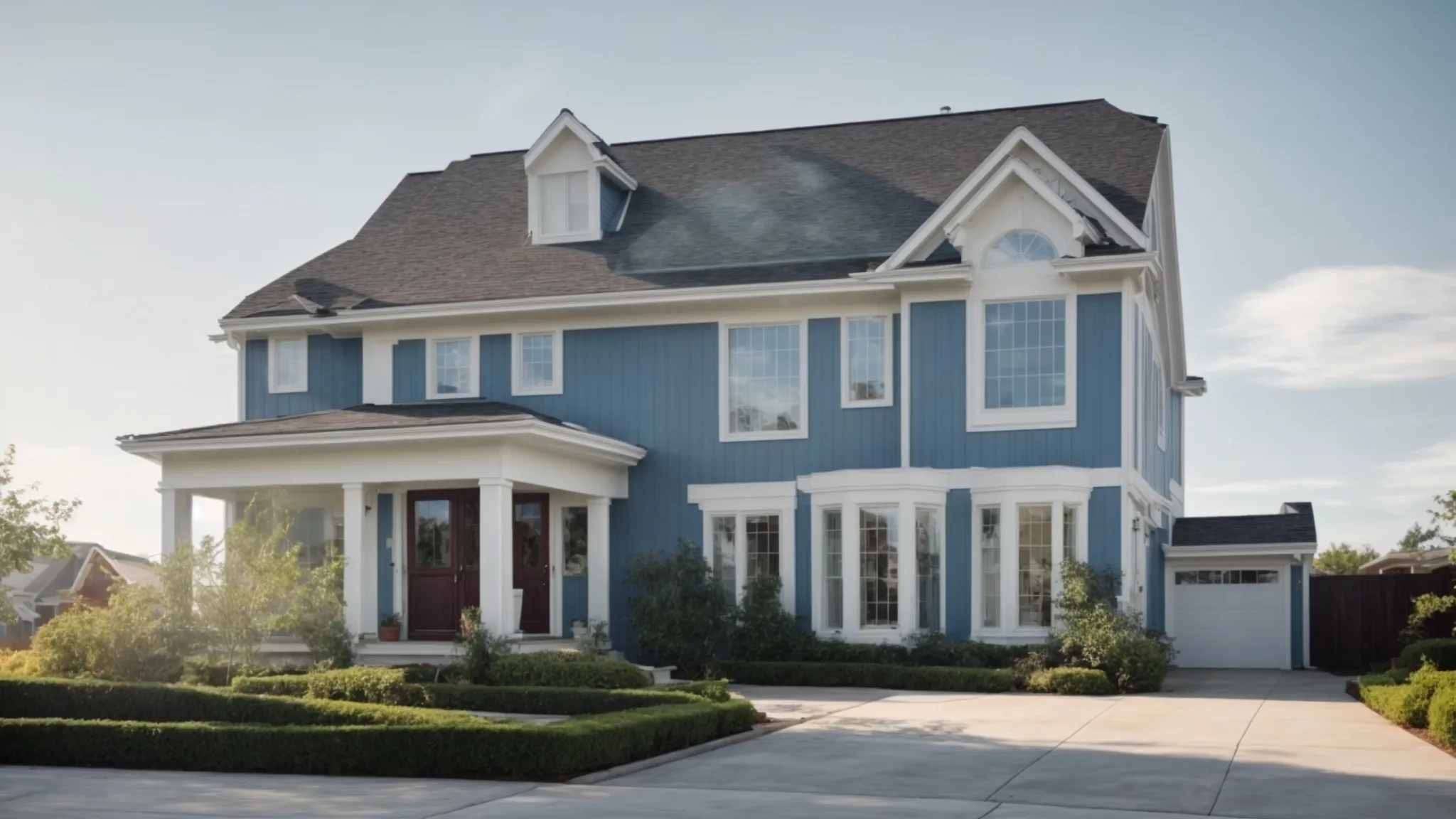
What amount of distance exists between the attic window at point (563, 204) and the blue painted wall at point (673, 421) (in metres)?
2.74

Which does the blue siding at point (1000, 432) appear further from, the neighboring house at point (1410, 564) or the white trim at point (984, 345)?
the neighboring house at point (1410, 564)

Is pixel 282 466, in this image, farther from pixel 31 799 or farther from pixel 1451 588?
pixel 1451 588

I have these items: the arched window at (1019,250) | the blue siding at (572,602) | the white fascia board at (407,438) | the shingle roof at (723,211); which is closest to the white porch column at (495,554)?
the white fascia board at (407,438)

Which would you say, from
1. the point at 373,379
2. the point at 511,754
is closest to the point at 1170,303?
the point at 373,379

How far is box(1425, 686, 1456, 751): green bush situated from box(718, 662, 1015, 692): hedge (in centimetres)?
731

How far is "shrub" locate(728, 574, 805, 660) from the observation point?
24.5 metres

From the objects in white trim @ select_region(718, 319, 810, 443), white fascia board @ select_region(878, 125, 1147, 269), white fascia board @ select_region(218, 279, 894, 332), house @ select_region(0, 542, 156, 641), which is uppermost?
white fascia board @ select_region(878, 125, 1147, 269)

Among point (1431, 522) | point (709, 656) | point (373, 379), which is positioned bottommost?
point (709, 656)

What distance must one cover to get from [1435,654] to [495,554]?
1373 cm

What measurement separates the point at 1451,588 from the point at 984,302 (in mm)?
10871

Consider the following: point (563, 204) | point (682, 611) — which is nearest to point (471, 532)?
→ point (682, 611)

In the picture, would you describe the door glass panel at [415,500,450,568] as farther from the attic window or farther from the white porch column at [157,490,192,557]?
the attic window

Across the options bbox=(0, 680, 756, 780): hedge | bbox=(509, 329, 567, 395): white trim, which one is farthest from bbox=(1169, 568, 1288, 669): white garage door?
bbox=(0, 680, 756, 780): hedge

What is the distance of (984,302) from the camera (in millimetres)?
24844
